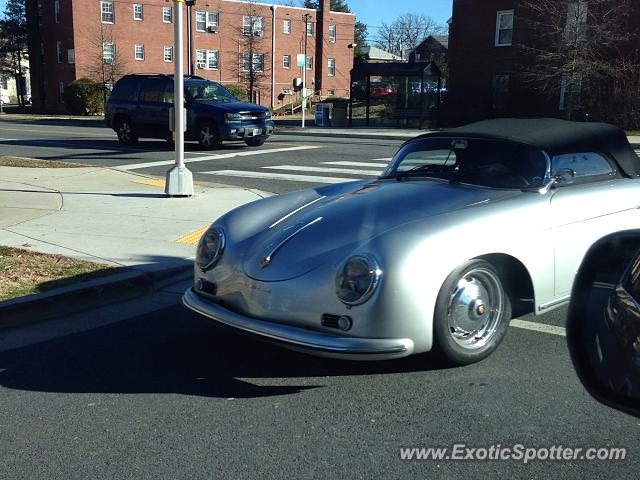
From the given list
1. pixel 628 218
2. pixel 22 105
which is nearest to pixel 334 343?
pixel 628 218

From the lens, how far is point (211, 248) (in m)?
4.65

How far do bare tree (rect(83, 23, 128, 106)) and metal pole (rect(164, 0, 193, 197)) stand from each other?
40.4 meters

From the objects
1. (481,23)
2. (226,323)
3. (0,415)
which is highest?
(481,23)

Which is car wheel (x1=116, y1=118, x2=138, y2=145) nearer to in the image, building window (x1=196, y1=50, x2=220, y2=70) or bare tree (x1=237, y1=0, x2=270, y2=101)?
bare tree (x1=237, y1=0, x2=270, y2=101)

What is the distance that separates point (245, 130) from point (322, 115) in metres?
14.5

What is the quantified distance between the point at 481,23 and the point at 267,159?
18.3 metres

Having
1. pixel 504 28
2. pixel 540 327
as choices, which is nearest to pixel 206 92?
pixel 540 327

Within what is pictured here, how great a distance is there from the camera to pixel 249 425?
370 cm

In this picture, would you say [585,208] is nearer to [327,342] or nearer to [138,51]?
[327,342]

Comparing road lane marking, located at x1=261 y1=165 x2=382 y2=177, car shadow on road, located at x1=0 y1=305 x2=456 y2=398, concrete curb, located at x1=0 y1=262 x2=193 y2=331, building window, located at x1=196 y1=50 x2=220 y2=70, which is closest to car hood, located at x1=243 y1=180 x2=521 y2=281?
car shadow on road, located at x1=0 y1=305 x2=456 y2=398

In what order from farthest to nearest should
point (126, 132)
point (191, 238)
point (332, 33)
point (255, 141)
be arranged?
point (332, 33), point (126, 132), point (255, 141), point (191, 238)

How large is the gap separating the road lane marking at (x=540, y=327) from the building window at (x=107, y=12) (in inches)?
2009

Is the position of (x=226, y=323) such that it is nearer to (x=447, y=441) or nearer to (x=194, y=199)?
(x=447, y=441)

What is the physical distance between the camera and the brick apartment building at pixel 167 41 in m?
50.2
